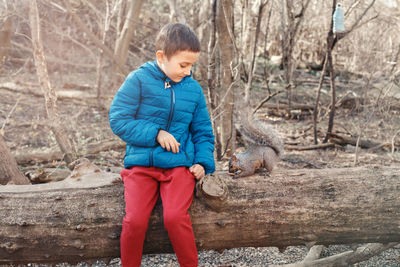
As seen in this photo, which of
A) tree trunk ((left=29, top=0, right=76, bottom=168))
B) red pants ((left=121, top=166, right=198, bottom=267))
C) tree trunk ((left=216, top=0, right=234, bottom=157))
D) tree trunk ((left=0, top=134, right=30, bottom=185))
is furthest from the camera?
tree trunk ((left=216, top=0, right=234, bottom=157))

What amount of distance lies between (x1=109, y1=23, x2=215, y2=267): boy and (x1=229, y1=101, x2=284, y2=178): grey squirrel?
0.23m

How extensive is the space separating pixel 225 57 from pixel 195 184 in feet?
7.66

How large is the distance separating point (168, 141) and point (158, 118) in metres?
0.20

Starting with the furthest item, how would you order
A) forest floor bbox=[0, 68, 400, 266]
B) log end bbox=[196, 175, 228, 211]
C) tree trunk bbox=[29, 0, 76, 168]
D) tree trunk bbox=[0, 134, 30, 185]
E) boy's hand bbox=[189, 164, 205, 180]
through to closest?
forest floor bbox=[0, 68, 400, 266] → tree trunk bbox=[29, 0, 76, 168] → tree trunk bbox=[0, 134, 30, 185] → boy's hand bbox=[189, 164, 205, 180] → log end bbox=[196, 175, 228, 211]

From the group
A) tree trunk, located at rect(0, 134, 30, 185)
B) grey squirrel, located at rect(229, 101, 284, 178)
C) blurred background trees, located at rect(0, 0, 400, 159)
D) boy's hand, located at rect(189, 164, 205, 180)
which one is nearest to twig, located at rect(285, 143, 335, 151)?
blurred background trees, located at rect(0, 0, 400, 159)

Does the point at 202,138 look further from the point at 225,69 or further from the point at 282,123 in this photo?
the point at 282,123

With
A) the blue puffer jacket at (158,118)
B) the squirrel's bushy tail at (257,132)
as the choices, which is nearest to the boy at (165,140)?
the blue puffer jacket at (158,118)

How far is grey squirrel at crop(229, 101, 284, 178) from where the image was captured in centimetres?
229

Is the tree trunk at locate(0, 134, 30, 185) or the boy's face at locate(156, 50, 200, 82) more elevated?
the boy's face at locate(156, 50, 200, 82)

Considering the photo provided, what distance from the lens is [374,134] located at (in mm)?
5742

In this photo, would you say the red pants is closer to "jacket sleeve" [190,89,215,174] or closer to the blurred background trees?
"jacket sleeve" [190,89,215,174]

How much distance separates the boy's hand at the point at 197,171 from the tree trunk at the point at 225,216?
3.0 inches

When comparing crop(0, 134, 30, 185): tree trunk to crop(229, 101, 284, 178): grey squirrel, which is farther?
crop(0, 134, 30, 185): tree trunk

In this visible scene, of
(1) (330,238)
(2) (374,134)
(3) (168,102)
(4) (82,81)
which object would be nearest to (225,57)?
(3) (168,102)
